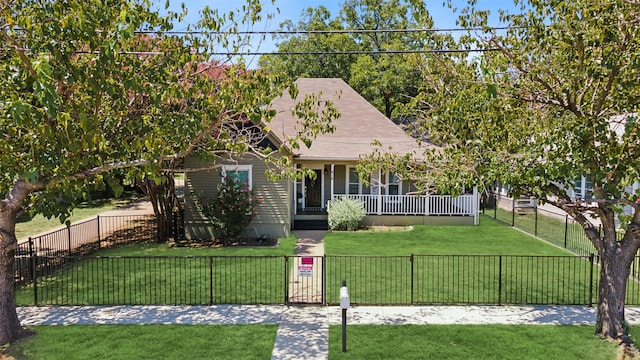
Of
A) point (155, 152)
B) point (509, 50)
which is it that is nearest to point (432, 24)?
point (509, 50)

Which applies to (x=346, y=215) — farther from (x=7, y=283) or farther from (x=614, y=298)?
(x=7, y=283)

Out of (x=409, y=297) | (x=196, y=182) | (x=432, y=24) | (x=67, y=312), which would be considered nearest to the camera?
(x=432, y=24)

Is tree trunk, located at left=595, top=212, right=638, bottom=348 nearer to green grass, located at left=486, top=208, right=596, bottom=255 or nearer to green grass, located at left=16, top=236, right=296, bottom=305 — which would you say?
green grass, located at left=16, top=236, right=296, bottom=305

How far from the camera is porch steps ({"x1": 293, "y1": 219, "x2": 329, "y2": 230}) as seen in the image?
66.2 ft

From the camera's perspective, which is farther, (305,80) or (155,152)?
(305,80)

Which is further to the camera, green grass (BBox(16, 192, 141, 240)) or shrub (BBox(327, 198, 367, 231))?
green grass (BBox(16, 192, 141, 240))

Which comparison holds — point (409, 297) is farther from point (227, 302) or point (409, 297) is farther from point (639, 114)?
point (639, 114)

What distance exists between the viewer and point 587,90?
846cm

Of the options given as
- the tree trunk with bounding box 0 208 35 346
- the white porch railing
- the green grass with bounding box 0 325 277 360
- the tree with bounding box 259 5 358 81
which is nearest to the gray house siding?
the white porch railing

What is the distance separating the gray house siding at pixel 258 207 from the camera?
1822 cm

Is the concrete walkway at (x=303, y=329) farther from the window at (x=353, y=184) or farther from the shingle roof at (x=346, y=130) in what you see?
the window at (x=353, y=184)

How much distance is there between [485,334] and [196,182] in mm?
12343

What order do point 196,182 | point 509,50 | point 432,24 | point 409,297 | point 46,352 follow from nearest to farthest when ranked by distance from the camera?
point 46,352
point 509,50
point 432,24
point 409,297
point 196,182

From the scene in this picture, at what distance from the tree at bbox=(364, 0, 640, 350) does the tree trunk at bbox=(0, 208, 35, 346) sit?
→ 7636mm
